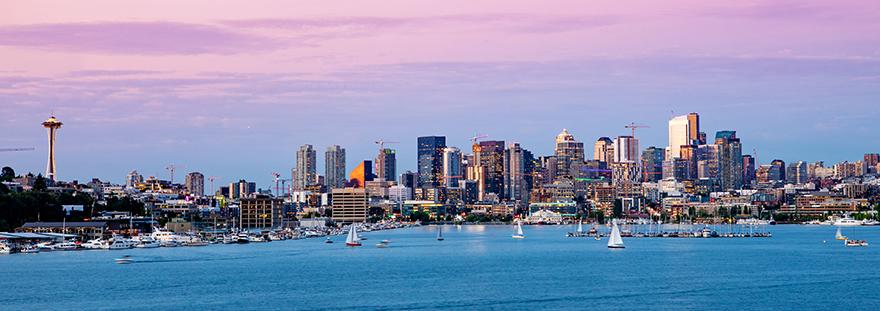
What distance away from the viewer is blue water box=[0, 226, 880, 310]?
63.9 meters

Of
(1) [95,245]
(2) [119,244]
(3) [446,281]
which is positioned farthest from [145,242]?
(3) [446,281]

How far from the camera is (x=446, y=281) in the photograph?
254 ft

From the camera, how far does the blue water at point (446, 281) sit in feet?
210

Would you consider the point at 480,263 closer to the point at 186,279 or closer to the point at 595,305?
the point at 186,279

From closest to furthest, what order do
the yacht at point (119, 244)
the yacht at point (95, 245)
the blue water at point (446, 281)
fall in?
the blue water at point (446, 281) → the yacht at point (95, 245) → the yacht at point (119, 244)

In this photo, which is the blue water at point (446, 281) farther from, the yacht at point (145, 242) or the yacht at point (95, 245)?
the yacht at point (145, 242)

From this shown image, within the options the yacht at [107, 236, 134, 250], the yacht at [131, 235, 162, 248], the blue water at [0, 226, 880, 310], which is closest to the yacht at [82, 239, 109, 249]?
the yacht at [107, 236, 134, 250]

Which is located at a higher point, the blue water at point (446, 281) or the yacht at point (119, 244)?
the yacht at point (119, 244)

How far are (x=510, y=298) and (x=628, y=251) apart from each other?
5361cm

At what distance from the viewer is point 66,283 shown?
7544 centimetres

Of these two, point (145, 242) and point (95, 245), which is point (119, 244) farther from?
point (145, 242)

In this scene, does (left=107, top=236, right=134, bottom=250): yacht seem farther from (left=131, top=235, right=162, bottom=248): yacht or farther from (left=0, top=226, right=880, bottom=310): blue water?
(left=0, top=226, right=880, bottom=310): blue water

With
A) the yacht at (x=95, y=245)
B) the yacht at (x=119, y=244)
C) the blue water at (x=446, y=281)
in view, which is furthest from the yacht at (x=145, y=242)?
the blue water at (x=446, y=281)

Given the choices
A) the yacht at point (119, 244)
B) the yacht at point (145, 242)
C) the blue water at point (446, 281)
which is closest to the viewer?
the blue water at point (446, 281)
